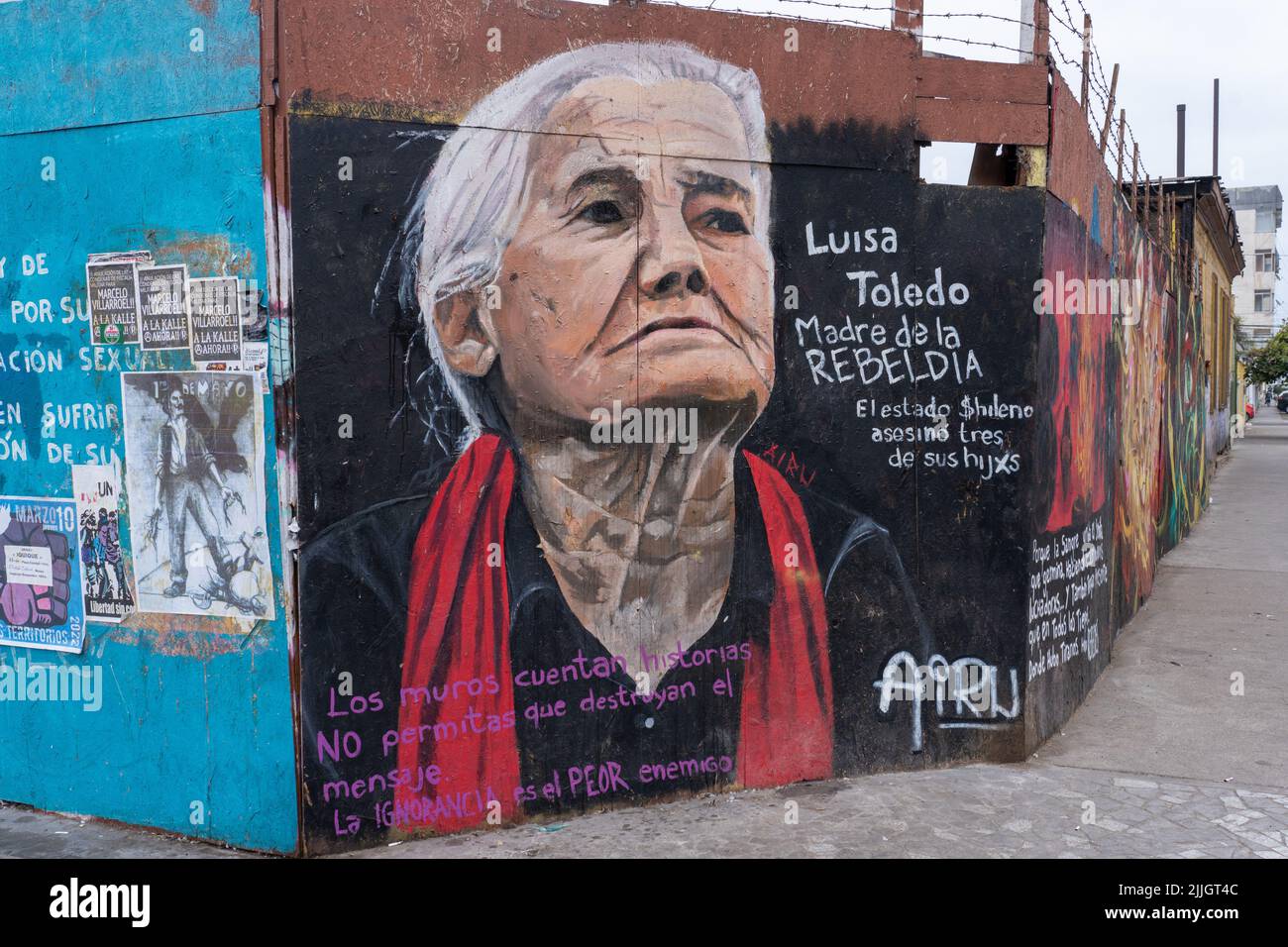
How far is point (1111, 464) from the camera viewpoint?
8492 mm

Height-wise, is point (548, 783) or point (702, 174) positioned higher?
point (702, 174)

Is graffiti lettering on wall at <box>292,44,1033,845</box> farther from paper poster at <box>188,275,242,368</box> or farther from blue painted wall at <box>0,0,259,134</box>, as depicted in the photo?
blue painted wall at <box>0,0,259,134</box>

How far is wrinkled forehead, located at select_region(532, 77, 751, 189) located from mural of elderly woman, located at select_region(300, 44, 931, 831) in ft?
0.03

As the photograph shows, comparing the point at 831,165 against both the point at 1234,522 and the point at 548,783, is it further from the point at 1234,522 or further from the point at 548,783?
the point at 1234,522

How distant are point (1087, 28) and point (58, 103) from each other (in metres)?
6.23

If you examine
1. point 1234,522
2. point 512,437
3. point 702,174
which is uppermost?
point 702,174

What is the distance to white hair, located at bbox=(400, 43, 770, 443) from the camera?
4988 mm

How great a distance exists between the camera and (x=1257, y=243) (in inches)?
2643

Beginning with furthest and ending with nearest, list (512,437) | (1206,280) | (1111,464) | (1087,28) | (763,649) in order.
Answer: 1. (1206,280)
2. (1111,464)
3. (1087,28)
4. (763,649)
5. (512,437)

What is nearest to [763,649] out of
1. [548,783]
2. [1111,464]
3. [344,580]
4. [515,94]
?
[548,783]

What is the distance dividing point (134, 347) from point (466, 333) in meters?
1.55

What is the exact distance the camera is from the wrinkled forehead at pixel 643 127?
5.16 metres

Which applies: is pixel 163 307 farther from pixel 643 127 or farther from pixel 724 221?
pixel 724 221

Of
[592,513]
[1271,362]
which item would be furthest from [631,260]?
[1271,362]
